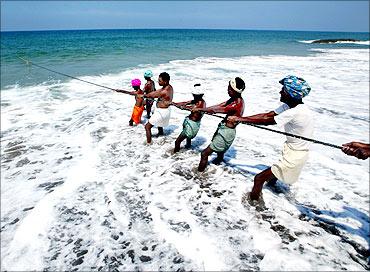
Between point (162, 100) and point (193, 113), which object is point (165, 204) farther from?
point (162, 100)

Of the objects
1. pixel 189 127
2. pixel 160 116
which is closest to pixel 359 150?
pixel 189 127

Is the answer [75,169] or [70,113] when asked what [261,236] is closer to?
[75,169]

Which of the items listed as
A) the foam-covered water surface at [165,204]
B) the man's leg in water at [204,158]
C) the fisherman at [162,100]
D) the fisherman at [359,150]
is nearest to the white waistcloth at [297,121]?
the fisherman at [359,150]

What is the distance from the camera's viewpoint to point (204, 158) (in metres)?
5.34

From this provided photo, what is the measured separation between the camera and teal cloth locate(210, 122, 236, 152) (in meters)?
4.94

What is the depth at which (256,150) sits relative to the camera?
6867mm

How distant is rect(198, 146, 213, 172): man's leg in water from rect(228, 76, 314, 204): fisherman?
1.02m

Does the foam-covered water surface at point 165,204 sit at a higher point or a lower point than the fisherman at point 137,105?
lower

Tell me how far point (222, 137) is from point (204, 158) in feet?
1.96

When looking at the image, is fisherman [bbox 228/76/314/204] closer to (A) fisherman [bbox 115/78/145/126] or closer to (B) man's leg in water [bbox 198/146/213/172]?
(B) man's leg in water [bbox 198/146/213/172]

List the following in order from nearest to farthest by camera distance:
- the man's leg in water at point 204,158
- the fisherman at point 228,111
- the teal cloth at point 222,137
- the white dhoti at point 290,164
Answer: the white dhoti at point 290,164
the fisherman at point 228,111
the teal cloth at point 222,137
the man's leg in water at point 204,158

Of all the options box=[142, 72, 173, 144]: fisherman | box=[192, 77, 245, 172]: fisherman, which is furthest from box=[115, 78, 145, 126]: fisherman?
box=[192, 77, 245, 172]: fisherman

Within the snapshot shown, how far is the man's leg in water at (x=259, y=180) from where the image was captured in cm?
421

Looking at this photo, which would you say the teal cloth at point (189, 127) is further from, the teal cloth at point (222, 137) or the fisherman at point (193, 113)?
the teal cloth at point (222, 137)
